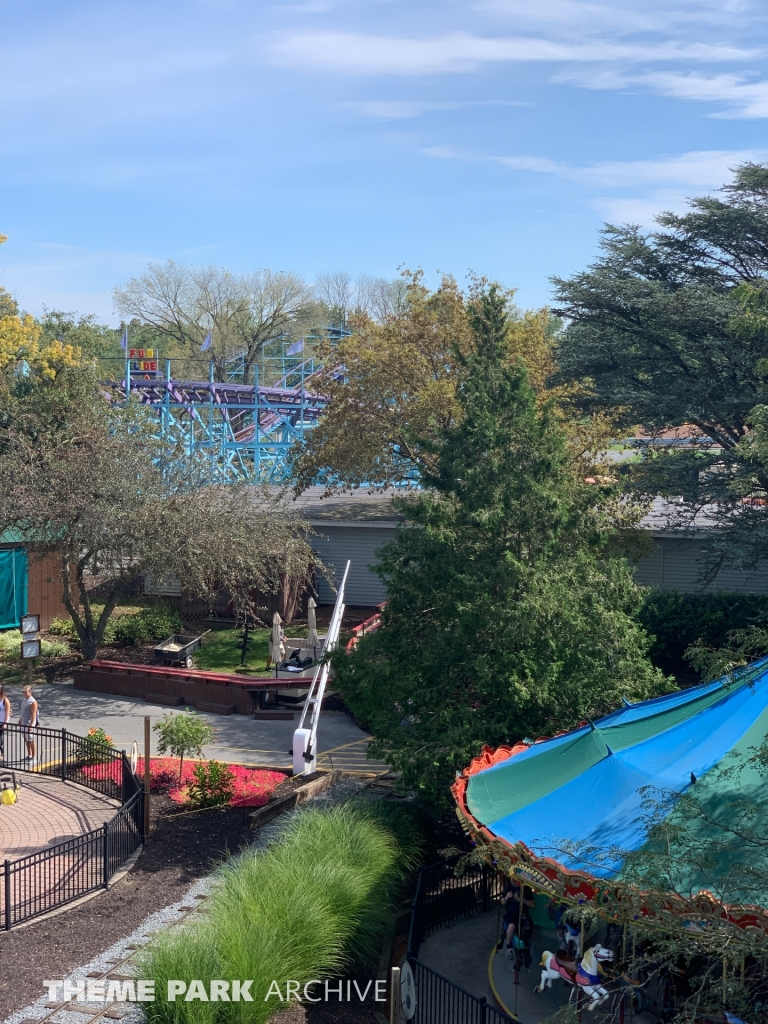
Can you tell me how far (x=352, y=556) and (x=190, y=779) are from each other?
16.8 m

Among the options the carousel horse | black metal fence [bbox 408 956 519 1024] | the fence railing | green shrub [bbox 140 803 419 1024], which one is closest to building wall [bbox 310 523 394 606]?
green shrub [bbox 140 803 419 1024]

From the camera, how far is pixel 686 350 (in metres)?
28.5

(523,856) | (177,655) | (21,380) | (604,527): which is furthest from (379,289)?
(523,856)

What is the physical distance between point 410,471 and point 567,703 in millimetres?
17485

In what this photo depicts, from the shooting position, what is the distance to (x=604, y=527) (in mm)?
18625

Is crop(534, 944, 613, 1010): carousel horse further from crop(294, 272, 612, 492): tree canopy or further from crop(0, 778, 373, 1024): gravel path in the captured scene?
crop(294, 272, 612, 492): tree canopy

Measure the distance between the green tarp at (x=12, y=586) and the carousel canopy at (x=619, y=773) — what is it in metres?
22.5

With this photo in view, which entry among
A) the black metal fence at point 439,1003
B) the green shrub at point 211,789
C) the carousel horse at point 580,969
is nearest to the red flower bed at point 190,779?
the green shrub at point 211,789

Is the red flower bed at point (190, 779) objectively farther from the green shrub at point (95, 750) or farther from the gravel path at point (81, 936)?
the gravel path at point (81, 936)

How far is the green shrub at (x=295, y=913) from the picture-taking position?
10578 millimetres

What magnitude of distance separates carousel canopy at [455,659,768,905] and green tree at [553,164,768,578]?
12.8m

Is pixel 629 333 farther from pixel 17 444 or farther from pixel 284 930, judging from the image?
pixel 284 930

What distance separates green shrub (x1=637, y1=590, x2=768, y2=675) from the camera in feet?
87.9

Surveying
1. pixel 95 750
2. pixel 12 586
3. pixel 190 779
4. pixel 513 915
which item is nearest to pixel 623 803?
pixel 513 915
